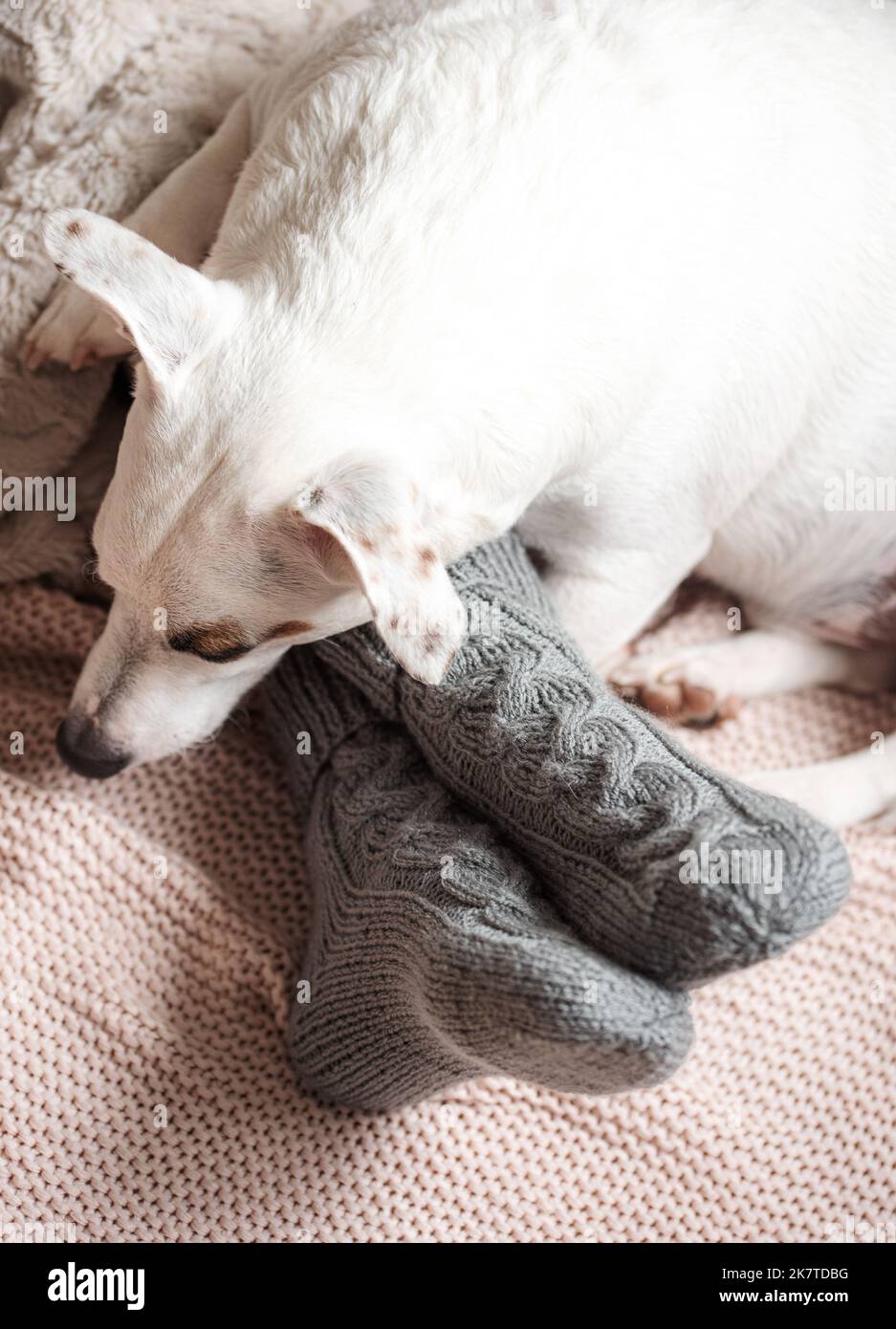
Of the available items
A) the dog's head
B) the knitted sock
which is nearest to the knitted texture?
the knitted sock

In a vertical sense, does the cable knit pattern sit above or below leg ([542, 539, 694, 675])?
below

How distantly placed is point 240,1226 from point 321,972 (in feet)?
0.98

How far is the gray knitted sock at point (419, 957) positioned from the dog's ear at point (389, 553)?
0.84 ft

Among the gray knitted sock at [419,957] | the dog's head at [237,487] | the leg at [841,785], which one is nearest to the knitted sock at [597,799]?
the gray knitted sock at [419,957]

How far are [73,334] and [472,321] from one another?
59 cm

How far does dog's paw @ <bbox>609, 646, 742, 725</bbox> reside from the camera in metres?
1.69

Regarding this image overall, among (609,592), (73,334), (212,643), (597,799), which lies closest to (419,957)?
(597,799)

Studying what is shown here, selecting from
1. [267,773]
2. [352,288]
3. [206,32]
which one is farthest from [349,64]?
[267,773]

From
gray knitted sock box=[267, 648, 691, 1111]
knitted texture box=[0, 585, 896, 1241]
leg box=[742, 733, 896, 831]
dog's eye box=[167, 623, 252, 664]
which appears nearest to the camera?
gray knitted sock box=[267, 648, 691, 1111]

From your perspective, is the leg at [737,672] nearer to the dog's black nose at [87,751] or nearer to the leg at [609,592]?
the leg at [609,592]

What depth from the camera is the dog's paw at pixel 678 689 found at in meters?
1.69

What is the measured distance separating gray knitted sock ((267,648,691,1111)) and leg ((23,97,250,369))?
1.52 feet

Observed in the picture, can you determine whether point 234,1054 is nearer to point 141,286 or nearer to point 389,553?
point 389,553

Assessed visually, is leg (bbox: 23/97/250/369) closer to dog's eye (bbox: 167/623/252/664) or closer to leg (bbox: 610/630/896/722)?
dog's eye (bbox: 167/623/252/664)
